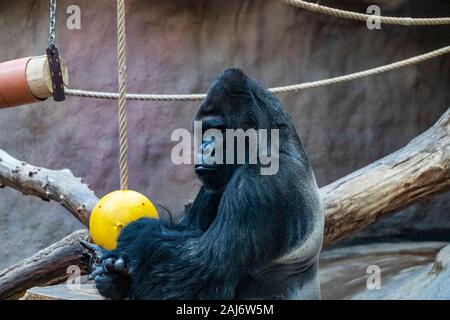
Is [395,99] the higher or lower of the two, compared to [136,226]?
higher

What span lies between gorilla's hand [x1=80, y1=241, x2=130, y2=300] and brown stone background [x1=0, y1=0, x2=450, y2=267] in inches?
107

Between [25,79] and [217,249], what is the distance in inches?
42.4

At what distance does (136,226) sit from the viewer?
7.20ft

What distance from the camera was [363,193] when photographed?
10.8 feet

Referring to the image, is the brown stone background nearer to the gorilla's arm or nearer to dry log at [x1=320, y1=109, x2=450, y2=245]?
dry log at [x1=320, y1=109, x2=450, y2=245]

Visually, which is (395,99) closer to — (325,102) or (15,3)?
(325,102)

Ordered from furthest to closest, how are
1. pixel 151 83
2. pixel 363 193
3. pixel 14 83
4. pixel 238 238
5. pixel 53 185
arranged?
pixel 151 83, pixel 53 185, pixel 363 193, pixel 14 83, pixel 238 238

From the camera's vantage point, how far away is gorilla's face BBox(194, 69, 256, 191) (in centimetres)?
225

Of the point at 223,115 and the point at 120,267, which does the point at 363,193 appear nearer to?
the point at 223,115

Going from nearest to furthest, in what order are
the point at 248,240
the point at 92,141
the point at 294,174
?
the point at 248,240, the point at 294,174, the point at 92,141

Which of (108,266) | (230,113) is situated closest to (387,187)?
(230,113)

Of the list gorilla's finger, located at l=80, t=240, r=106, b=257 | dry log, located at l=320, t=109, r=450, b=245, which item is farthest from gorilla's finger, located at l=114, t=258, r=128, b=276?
dry log, located at l=320, t=109, r=450, b=245
